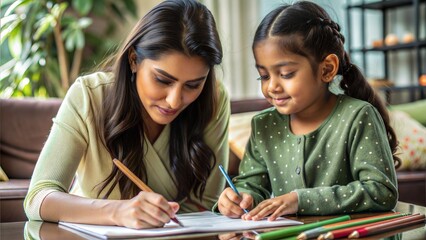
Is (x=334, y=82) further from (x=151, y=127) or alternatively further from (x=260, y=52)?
(x=151, y=127)

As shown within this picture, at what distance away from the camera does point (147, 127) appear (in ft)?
5.10

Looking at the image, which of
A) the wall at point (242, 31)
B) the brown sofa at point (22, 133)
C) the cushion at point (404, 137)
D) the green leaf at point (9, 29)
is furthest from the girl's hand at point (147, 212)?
the wall at point (242, 31)

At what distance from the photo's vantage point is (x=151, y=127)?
5.13 feet

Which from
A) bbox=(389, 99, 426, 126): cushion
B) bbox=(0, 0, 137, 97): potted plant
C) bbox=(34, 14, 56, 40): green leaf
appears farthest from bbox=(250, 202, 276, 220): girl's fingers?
bbox=(34, 14, 56, 40): green leaf

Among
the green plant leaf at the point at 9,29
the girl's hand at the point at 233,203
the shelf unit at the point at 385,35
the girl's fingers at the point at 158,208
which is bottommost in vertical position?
the shelf unit at the point at 385,35

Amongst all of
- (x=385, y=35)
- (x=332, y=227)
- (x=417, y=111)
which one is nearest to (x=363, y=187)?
(x=332, y=227)

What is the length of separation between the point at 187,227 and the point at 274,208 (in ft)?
0.60

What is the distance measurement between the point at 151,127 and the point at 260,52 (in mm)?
365

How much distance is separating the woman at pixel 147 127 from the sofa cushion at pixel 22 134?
3.77 feet

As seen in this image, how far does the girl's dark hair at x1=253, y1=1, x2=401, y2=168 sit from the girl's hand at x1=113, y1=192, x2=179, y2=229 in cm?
45

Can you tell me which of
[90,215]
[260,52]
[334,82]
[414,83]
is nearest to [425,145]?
[334,82]

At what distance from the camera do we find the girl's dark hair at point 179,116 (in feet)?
4.48

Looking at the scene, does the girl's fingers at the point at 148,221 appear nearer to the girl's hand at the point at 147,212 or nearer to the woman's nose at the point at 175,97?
the girl's hand at the point at 147,212

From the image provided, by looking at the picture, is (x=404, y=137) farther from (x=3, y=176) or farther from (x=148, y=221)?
(x=148, y=221)
